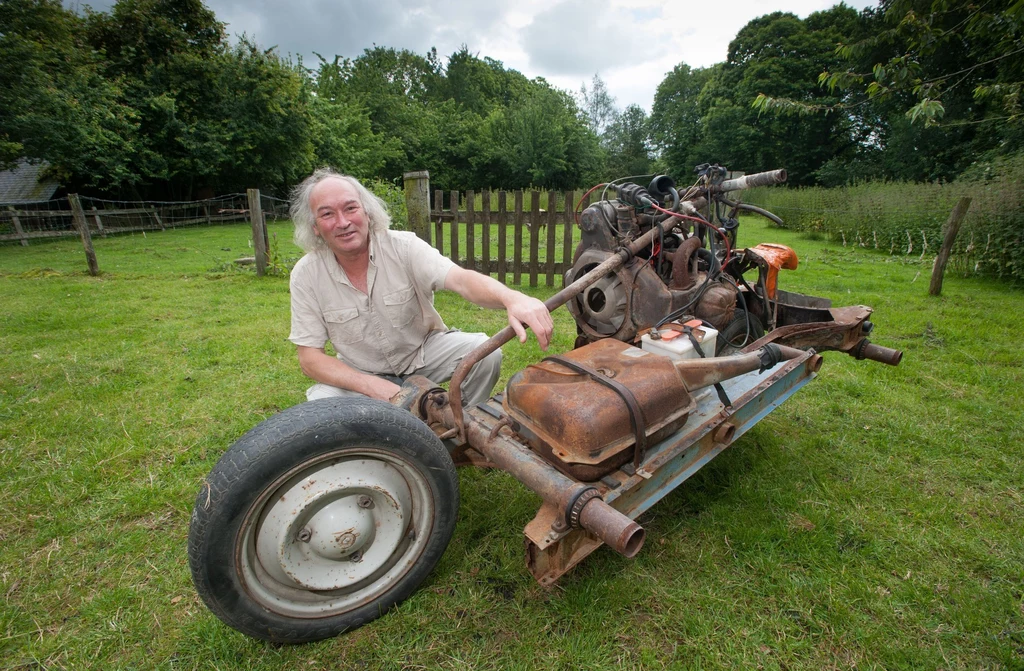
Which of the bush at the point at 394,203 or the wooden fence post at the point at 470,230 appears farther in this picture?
the bush at the point at 394,203

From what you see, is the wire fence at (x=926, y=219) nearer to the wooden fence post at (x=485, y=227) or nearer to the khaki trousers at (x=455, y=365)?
the wooden fence post at (x=485, y=227)

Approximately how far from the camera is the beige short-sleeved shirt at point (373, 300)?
2619 mm

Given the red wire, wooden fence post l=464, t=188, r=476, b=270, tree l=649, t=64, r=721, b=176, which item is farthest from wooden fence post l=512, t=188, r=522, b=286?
tree l=649, t=64, r=721, b=176

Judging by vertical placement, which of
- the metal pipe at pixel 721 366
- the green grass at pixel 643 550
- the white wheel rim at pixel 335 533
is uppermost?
the metal pipe at pixel 721 366

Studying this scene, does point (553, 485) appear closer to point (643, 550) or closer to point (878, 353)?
point (643, 550)

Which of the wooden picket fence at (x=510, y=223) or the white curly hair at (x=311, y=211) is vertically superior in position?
the white curly hair at (x=311, y=211)

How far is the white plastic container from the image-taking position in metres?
2.42

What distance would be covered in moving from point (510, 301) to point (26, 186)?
30924 mm

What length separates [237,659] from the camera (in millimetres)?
1740

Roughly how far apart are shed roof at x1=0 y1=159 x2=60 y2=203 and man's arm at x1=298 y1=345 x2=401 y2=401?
27.2 meters

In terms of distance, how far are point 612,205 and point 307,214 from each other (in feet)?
5.96

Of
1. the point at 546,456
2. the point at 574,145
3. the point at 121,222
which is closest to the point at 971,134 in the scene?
the point at 574,145

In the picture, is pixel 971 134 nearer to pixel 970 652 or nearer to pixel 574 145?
pixel 574 145

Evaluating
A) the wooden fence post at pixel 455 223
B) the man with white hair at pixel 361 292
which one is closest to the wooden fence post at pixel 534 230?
the wooden fence post at pixel 455 223
